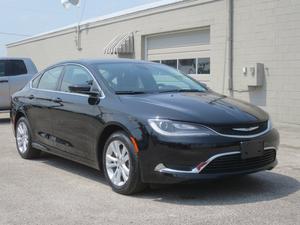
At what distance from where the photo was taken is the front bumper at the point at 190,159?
519 centimetres

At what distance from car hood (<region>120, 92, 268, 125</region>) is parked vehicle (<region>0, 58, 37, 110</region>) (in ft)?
29.2

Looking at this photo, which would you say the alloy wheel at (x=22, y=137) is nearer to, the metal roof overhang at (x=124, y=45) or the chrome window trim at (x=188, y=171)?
the chrome window trim at (x=188, y=171)

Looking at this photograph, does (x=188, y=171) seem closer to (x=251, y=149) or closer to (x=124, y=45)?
(x=251, y=149)

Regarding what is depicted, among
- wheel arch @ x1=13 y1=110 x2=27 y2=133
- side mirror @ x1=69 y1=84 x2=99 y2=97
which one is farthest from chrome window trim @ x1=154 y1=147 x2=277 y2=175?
wheel arch @ x1=13 y1=110 x2=27 y2=133

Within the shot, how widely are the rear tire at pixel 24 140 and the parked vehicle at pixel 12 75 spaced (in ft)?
19.6

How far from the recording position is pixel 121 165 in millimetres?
5738

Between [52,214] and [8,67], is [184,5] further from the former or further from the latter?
[52,214]

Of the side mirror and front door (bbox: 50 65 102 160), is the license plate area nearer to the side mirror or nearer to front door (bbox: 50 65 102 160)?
front door (bbox: 50 65 102 160)

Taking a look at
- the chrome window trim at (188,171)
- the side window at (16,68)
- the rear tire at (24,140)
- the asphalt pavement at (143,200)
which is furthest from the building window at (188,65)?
the chrome window trim at (188,171)

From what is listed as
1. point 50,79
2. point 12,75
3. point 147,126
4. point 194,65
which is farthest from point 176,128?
point 194,65

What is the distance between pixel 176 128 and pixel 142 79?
146cm

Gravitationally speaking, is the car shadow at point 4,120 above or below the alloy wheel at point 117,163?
below

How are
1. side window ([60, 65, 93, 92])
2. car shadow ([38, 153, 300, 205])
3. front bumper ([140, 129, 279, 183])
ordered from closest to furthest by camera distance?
front bumper ([140, 129, 279, 183]) < car shadow ([38, 153, 300, 205]) < side window ([60, 65, 93, 92])

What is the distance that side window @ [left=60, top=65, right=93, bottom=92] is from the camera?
6.64 m
